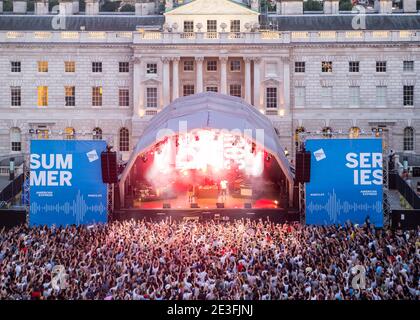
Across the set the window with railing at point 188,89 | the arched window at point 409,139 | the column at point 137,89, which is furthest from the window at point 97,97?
the arched window at point 409,139

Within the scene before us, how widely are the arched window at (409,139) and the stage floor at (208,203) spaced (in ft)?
110

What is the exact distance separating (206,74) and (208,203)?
107 feet

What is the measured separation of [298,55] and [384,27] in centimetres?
964

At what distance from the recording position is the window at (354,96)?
8575 cm

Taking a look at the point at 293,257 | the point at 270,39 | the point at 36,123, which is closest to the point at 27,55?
the point at 36,123

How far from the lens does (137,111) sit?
84.1 m

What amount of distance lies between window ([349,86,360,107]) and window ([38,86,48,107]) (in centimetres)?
3026

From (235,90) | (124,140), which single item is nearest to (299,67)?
(235,90)

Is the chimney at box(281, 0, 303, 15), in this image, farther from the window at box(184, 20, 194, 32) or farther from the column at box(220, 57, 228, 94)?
the window at box(184, 20, 194, 32)

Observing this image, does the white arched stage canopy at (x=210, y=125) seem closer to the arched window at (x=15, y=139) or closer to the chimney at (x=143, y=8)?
the arched window at (x=15, y=139)

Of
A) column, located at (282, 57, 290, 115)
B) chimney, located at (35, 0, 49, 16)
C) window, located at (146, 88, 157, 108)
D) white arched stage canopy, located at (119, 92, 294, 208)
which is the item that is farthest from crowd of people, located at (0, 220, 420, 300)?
chimney, located at (35, 0, 49, 16)

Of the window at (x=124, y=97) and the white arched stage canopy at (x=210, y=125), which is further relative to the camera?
the window at (x=124, y=97)

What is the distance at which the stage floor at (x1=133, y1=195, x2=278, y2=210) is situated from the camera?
52844 mm
